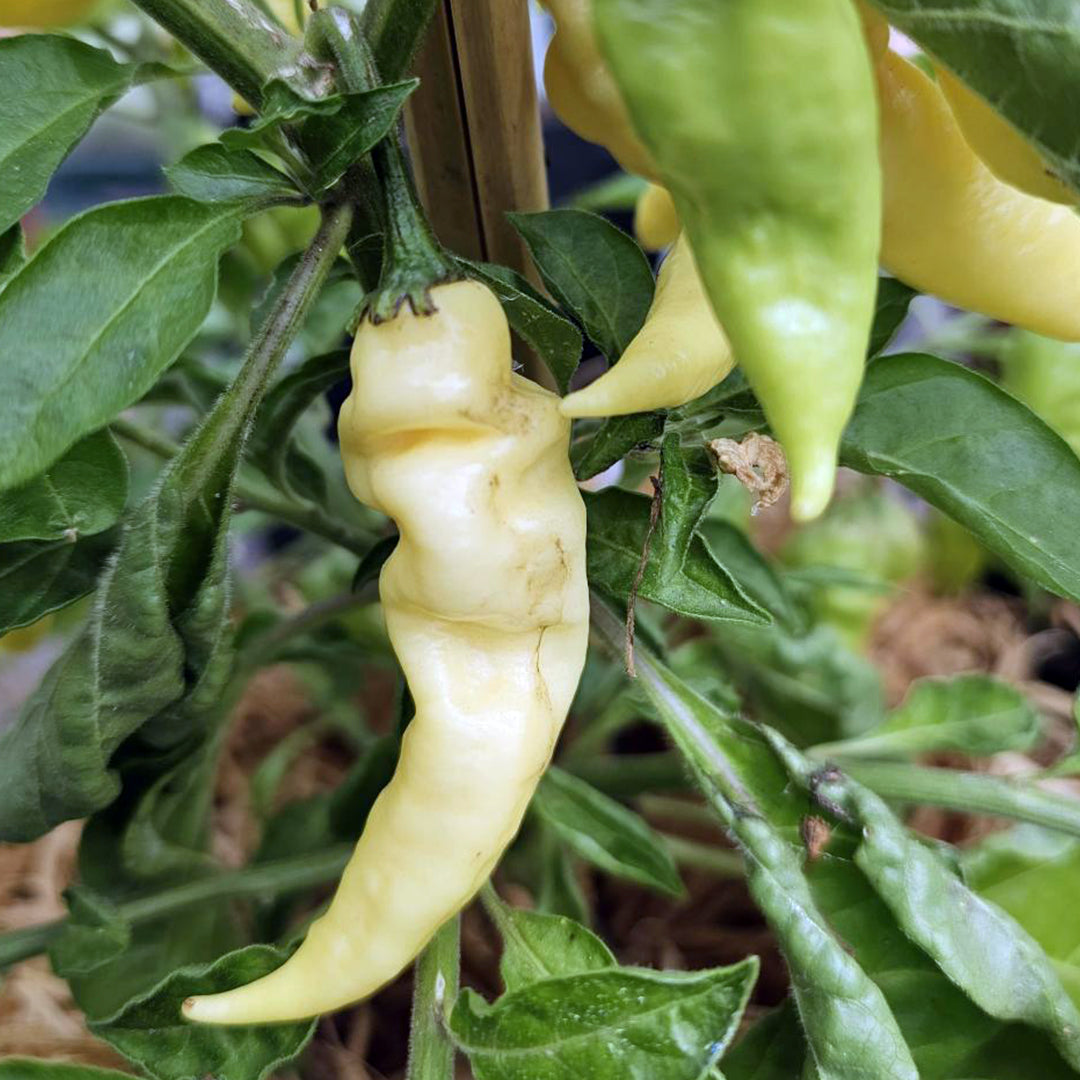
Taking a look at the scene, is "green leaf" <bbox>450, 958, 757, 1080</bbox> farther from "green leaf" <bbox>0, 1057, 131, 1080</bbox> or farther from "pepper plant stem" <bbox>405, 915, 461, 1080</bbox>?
"green leaf" <bbox>0, 1057, 131, 1080</bbox>

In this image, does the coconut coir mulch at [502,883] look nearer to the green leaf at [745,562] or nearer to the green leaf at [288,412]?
the green leaf at [745,562]

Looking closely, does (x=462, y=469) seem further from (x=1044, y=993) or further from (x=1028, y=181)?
(x=1044, y=993)

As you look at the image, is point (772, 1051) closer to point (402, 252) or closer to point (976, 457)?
point (976, 457)

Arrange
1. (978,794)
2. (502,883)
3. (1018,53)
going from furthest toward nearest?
(502,883) → (978,794) → (1018,53)

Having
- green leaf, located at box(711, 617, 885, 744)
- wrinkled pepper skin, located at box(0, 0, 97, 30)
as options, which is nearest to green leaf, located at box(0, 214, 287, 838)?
wrinkled pepper skin, located at box(0, 0, 97, 30)

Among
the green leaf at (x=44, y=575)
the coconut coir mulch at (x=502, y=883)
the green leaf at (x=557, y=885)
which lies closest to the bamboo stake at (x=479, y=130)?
the green leaf at (x=44, y=575)

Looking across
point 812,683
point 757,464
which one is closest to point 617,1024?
point 757,464
